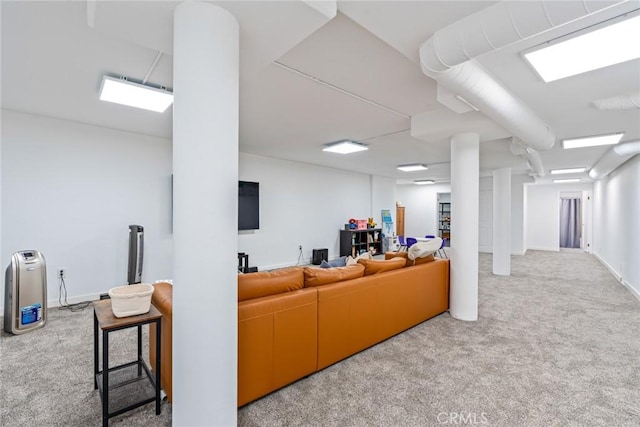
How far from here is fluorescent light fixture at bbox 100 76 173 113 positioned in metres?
2.70

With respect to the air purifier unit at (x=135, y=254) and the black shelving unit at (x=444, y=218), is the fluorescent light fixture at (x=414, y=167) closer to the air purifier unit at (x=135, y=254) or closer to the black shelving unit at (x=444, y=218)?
the black shelving unit at (x=444, y=218)

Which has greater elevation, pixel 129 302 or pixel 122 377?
pixel 129 302

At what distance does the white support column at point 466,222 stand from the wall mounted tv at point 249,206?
146 inches

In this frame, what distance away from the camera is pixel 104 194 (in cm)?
427

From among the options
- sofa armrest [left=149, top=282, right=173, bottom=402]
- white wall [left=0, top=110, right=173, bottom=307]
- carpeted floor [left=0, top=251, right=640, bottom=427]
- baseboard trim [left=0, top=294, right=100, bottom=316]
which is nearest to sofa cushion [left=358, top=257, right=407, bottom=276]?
carpeted floor [left=0, top=251, right=640, bottom=427]

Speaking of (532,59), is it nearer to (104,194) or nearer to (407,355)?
(407,355)

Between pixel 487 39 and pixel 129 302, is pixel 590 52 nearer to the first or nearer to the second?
pixel 487 39

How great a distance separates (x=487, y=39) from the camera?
1548 millimetres

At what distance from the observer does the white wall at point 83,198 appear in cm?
366

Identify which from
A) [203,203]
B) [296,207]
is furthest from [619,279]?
[203,203]

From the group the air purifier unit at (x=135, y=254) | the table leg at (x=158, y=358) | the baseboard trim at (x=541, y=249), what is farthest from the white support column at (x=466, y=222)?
the baseboard trim at (x=541, y=249)

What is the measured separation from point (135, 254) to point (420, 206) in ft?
32.9

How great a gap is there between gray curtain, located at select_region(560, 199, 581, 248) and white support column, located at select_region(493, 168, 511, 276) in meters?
7.12

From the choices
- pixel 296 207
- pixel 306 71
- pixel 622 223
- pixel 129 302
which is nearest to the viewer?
pixel 129 302
